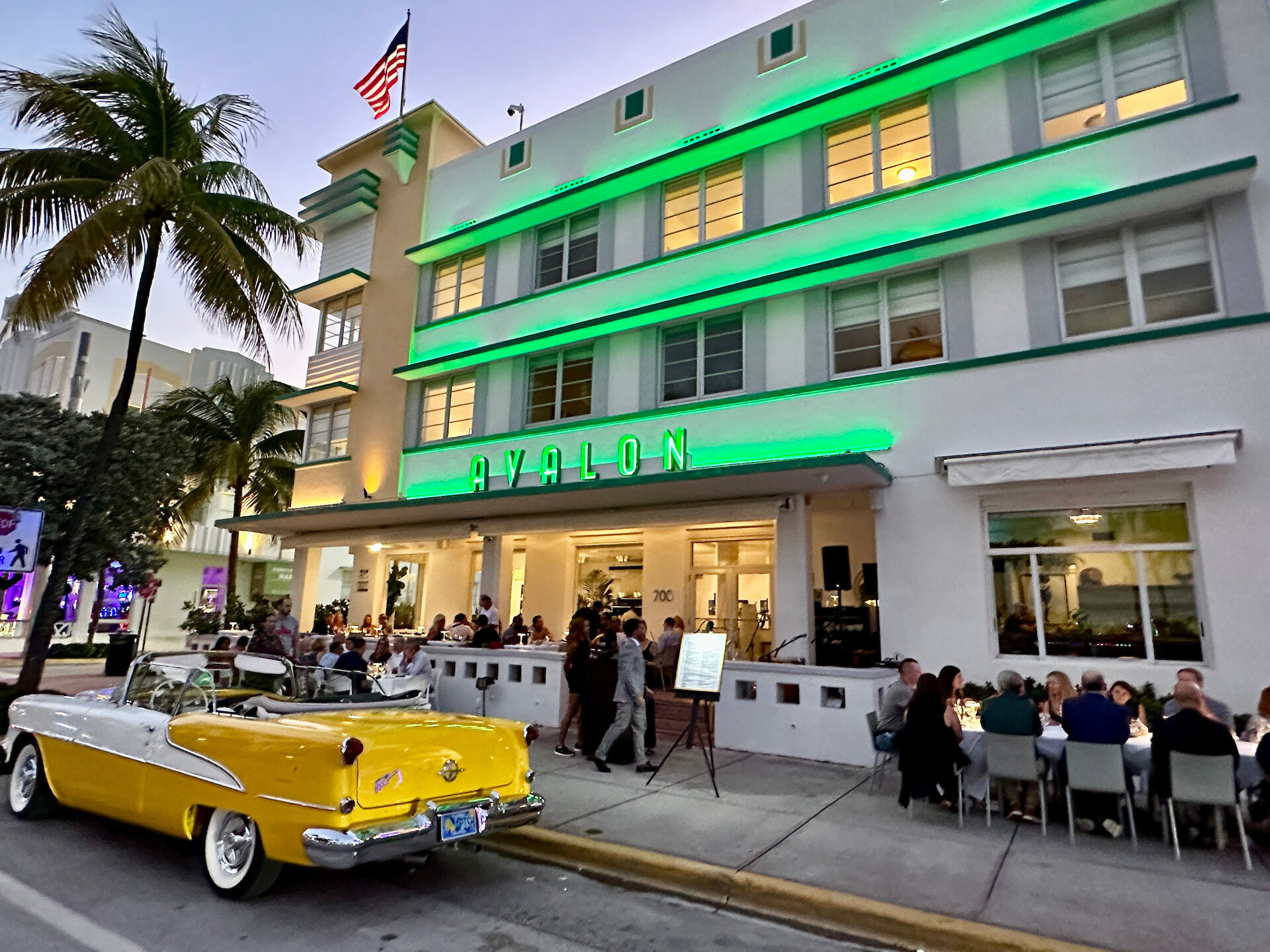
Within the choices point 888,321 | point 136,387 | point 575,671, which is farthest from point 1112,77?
point 136,387

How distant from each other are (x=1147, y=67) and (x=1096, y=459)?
6087mm

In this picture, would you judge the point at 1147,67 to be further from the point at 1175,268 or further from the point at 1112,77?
the point at 1175,268

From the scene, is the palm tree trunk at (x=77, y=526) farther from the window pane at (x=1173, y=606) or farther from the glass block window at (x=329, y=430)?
the window pane at (x=1173, y=606)

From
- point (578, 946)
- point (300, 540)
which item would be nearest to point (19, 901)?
point (578, 946)

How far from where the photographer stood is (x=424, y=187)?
63.5 feet

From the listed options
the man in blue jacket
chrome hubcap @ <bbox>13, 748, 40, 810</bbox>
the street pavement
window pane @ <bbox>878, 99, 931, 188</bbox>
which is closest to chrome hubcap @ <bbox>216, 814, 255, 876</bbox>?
the street pavement

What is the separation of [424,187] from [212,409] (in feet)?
36.4

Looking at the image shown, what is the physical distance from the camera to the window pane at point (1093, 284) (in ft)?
35.3

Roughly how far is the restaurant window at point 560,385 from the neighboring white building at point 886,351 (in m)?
0.07

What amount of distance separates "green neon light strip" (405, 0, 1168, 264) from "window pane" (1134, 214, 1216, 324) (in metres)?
3.29

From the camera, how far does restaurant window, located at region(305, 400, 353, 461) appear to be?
19.6m

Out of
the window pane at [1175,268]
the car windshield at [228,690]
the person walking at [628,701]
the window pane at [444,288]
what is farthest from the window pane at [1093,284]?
the window pane at [444,288]

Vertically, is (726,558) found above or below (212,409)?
below

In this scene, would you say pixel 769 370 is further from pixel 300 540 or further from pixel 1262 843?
pixel 300 540
